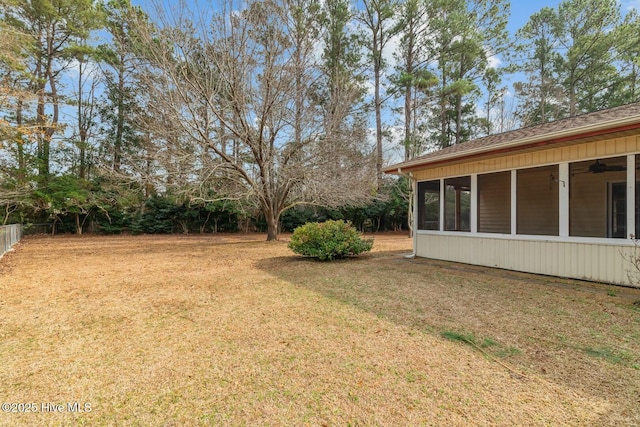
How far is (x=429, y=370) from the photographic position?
2.45 metres

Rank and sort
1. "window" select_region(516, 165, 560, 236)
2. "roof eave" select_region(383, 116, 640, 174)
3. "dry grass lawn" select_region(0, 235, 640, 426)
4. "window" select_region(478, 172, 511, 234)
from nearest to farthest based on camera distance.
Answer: "dry grass lawn" select_region(0, 235, 640, 426) < "roof eave" select_region(383, 116, 640, 174) < "window" select_region(516, 165, 560, 236) < "window" select_region(478, 172, 511, 234)

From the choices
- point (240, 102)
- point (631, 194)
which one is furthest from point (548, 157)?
point (240, 102)

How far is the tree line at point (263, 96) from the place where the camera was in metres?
9.77

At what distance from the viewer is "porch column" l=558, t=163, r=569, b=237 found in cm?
540

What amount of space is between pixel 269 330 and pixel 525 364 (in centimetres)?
237

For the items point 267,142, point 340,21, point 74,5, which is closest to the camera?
point 267,142

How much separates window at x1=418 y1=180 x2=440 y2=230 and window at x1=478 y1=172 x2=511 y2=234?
102cm

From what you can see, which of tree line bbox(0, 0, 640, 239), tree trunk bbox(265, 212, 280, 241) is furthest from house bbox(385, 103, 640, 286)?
tree trunk bbox(265, 212, 280, 241)

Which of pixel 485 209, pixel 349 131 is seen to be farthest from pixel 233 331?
pixel 349 131

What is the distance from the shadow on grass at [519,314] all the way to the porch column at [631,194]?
1.06m

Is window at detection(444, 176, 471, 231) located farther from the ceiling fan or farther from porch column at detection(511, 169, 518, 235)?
the ceiling fan

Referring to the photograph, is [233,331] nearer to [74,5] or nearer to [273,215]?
[273,215]

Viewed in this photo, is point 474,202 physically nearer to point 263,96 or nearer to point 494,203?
point 494,203

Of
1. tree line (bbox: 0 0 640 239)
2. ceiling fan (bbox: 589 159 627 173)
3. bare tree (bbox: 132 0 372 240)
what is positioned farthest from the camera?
tree line (bbox: 0 0 640 239)
